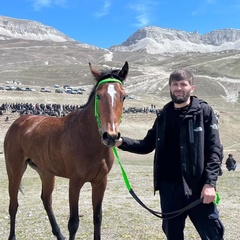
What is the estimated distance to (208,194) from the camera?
510 centimetres

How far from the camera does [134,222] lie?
9859 mm

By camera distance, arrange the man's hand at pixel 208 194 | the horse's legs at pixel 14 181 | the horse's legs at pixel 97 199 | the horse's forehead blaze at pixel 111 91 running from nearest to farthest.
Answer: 1. the man's hand at pixel 208 194
2. the horse's forehead blaze at pixel 111 91
3. the horse's legs at pixel 97 199
4. the horse's legs at pixel 14 181

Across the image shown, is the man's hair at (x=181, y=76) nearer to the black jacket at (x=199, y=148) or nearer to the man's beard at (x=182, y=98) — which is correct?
the man's beard at (x=182, y=98)

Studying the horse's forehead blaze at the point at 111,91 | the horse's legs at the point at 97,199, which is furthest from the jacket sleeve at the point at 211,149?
the horse's legs at the point at 97,199

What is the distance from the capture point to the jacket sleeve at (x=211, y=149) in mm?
5160

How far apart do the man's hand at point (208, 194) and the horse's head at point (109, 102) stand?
4.64 feet

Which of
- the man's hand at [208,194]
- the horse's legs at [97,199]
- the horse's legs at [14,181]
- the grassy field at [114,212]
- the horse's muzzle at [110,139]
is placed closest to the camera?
the man's hand at [208,194]

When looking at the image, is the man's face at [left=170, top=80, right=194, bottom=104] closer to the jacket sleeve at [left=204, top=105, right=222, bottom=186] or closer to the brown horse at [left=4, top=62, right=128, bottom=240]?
the jacket sleeve at [left=204, top=105, right=222, bottom=186]

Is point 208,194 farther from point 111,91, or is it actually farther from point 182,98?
point 111,91

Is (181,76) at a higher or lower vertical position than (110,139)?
higher

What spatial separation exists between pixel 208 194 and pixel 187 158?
21.0 inches

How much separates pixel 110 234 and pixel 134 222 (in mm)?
1100

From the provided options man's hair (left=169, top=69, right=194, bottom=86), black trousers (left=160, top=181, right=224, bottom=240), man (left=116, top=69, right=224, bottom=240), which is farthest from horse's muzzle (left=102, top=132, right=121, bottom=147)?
man's hair (left=169, top=69, right=194, bottom=86)

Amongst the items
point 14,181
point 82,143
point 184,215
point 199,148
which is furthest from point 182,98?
point 14,181
